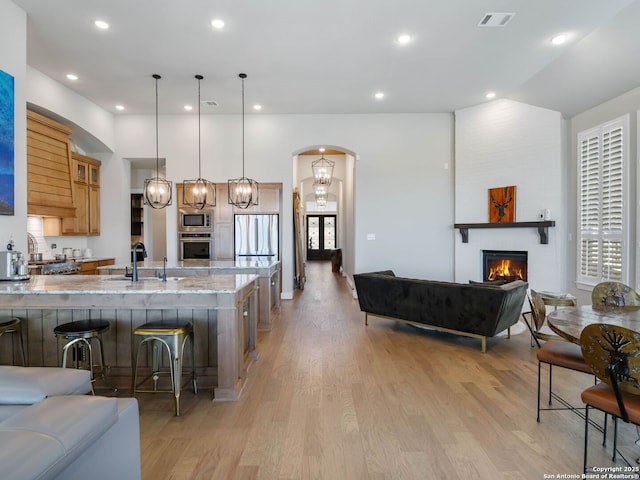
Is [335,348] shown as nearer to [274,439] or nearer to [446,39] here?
[274,439]

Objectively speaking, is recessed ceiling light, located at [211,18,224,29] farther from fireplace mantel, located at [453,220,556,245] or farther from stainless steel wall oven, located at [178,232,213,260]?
fireplace mantel, located at [453,220,556,245]

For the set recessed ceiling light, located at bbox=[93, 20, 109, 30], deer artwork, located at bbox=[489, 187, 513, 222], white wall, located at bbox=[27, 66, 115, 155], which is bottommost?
deer artwork, located at bbox=[489, 187, 513, 222]

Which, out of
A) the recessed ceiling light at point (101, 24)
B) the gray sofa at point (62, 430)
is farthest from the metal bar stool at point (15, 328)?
the recessed ceiling light at point (101, 24)

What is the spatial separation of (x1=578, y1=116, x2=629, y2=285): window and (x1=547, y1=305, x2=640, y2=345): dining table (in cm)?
250

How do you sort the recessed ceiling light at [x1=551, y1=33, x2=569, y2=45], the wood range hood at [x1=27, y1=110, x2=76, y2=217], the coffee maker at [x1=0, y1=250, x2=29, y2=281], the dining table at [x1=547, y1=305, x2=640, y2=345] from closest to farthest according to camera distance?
the dining table at [x1=547, y1=305, x2=640, y2=345] < the coffee maker at [x1=0, y1=250, x2=29, y2=281] < the recessed ceiling light at [x1=551, y1=33, x2=569, y2=45] < the wood range hood at [x1=27, y1=110, x2=76, y2=217]

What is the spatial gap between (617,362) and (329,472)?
5.24 feet

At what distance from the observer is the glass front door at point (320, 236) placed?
17.4m

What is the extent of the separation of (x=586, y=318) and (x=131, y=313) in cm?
352

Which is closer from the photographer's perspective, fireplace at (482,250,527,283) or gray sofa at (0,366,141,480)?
gray sofa at (0,366,141,480)

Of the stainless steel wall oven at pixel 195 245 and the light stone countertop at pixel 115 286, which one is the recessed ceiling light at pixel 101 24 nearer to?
the light stone countertop at pixel 115 286

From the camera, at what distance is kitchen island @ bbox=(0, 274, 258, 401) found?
112 inches

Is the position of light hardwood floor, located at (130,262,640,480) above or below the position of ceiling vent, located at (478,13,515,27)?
below

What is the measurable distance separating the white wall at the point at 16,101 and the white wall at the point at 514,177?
256 inches

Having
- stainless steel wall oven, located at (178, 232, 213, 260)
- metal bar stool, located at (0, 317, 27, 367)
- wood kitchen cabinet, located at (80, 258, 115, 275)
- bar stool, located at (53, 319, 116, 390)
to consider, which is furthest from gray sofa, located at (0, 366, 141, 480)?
stainless steel wall oven, located at (178, 232, 213, 260)
